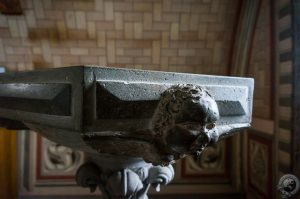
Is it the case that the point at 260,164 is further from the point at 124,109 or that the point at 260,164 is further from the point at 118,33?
the point at 124,109

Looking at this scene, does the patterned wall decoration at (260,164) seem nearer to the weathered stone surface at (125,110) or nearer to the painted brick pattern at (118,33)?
the painted brick pattern at (118,33)

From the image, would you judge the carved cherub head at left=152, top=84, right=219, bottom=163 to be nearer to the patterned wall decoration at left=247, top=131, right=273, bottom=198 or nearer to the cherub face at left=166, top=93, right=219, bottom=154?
the cherub face at left=166, top=93, right=219, bottom=154

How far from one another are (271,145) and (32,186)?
1.53 meters

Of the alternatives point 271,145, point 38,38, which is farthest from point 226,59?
point 38,38

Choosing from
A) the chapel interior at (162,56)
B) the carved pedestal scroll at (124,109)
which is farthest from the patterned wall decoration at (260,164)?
the carved pedestal scroll at (124,109)

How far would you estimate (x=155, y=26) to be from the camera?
2.00m

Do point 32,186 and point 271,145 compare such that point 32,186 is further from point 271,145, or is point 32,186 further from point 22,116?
point 271,145

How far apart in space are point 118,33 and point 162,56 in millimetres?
327

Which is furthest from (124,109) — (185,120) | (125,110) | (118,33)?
(118,33)

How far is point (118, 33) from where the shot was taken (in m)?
2.00

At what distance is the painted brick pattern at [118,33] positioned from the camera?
1.92m

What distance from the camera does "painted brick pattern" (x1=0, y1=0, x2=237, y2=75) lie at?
6.29 feet

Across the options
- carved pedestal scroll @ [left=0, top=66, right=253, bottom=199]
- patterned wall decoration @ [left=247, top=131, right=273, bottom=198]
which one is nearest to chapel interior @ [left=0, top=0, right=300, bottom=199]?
patterned wall decoration @ [left=247, top=131, right=273, bottom=198]

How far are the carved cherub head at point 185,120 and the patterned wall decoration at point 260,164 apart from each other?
47.2 inches
